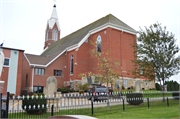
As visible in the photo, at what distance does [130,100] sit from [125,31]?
2011 centimetres

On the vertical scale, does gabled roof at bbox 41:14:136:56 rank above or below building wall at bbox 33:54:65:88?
above

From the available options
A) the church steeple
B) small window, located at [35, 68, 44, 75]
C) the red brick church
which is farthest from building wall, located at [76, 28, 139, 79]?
the church steeple

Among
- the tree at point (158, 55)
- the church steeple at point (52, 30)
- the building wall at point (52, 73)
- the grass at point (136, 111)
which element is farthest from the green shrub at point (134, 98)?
the church steeple at point (52, 30)

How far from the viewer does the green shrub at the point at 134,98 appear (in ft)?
46.7

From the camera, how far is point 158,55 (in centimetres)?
1752

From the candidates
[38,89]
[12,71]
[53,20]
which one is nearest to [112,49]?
[38,89]

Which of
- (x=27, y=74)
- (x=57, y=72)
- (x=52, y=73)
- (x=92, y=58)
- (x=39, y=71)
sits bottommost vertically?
(x=27, y=74)

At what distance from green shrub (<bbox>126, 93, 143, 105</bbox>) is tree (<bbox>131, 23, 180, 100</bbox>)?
4250 mm

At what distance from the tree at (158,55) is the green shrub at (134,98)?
4250mm

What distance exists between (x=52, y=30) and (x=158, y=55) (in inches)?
1588

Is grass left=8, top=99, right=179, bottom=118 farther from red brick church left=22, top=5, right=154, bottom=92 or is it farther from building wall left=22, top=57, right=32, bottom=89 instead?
building wall left=22, top=57, right=32, bottom=89

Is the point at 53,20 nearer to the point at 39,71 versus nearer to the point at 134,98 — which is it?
the point at 39,71

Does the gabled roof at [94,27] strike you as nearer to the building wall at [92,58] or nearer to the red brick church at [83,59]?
the red brick church at [83,59]

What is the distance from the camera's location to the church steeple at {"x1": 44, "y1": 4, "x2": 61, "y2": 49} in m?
52.4
